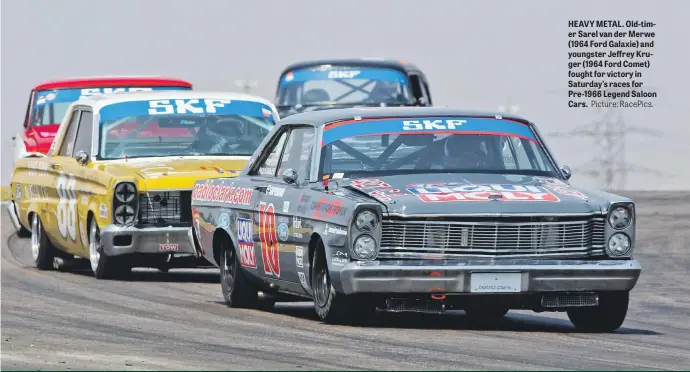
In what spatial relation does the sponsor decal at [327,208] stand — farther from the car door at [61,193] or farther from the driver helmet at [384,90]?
the driver helmet at [384,90]

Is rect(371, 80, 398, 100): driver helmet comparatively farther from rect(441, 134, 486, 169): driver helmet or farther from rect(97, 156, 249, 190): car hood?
rect(441, 134, 486, 169): driver helmet

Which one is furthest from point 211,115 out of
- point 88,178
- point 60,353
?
point 60,353

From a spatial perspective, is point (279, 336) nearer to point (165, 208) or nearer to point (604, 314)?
point (604, 314)

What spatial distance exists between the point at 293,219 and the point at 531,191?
4.94 feet

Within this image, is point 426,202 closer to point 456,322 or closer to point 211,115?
point 456,322

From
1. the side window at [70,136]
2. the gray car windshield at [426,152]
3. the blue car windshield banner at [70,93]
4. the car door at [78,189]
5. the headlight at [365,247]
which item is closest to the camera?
the headlight at [365,247]

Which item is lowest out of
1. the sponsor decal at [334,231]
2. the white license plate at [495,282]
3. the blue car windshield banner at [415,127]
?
the white license plate at [495,282]

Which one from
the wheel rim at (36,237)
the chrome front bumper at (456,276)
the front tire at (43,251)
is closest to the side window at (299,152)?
the chrome front bumper at (456,276)

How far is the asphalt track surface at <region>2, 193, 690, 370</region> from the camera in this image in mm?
8391

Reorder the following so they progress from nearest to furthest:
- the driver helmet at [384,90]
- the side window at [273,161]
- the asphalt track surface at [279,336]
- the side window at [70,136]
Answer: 1. the asphalt track surface at [279,336]
2. the side window at [273,161]
3. the side window at [70,136]
4. the driver helmet at [384,90]

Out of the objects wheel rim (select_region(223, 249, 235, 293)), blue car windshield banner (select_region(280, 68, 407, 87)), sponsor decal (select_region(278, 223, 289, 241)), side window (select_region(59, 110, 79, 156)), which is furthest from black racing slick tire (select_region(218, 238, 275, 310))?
blue car windshield banner (select_region(280, 68, 407, 87))

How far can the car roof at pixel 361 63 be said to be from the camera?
23.7 m

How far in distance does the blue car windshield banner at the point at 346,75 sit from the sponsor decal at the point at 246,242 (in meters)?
12.0

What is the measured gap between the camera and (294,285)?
35.6 ft
